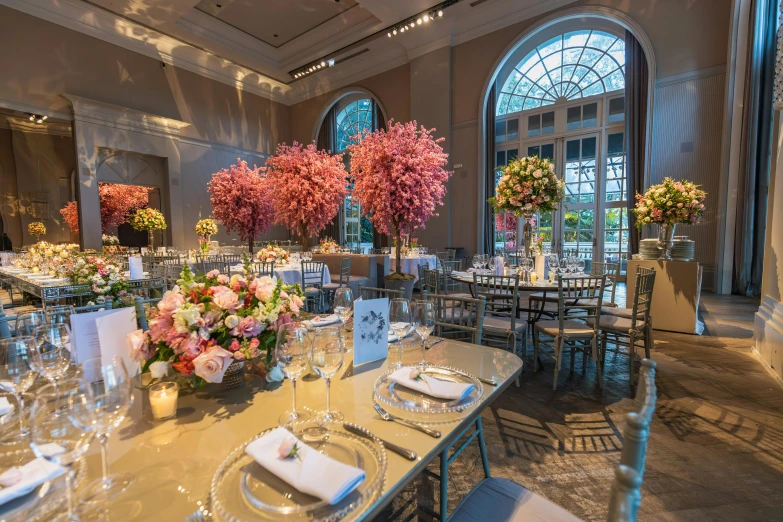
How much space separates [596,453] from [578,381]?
1.10 metres

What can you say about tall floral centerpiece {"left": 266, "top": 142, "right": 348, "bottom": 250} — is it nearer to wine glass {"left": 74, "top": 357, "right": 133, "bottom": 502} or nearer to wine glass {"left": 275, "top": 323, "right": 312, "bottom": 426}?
wine glass {"left": 275, "top": 323, "right": 312, "bottom": 426}

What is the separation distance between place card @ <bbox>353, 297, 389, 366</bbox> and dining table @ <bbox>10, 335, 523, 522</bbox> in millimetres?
55

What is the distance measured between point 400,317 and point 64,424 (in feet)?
3.21

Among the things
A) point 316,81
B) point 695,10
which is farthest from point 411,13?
point 695,10

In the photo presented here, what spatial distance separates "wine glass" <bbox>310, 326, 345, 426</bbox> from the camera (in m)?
0.96

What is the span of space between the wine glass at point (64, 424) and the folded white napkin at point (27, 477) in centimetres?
2

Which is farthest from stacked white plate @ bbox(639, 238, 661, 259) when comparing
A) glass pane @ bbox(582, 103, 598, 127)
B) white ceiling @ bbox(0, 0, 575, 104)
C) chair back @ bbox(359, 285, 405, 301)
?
white ceiling @ bbox(0, 0, 575, 104)

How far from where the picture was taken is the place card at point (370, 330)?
1.33 meters

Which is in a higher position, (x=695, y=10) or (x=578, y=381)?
(x=695, y=10)

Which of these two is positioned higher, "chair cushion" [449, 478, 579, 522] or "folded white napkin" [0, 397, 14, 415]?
"folded white napkin" [0, 397, 14, 415]

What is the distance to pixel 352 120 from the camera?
40.4 ft

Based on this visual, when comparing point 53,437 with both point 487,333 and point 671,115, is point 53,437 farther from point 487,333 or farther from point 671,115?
point 671,115

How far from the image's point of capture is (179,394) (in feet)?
3.66

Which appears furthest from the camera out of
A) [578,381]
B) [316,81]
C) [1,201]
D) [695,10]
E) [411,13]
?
[316,81]
